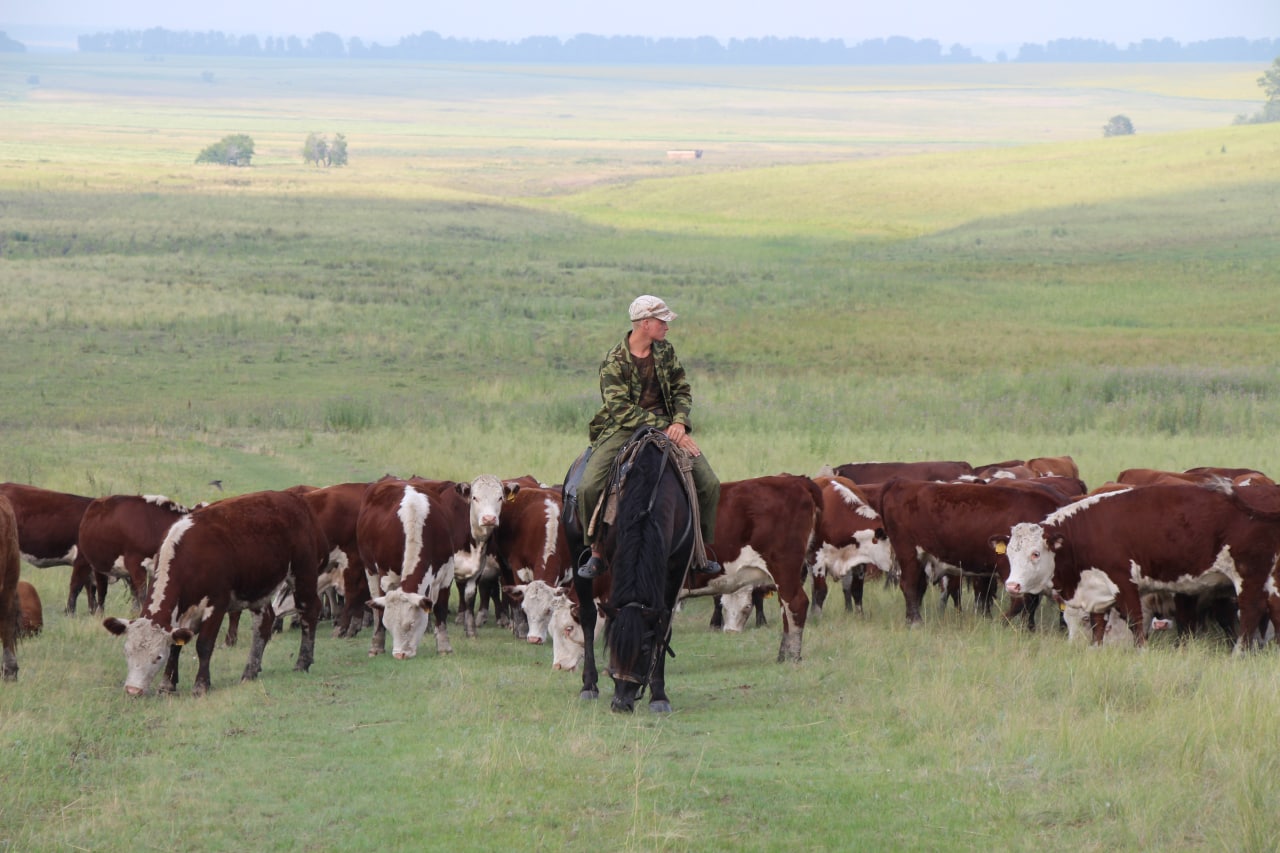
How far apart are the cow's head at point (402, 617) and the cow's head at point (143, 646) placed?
1.94m

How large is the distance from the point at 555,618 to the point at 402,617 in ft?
4.18

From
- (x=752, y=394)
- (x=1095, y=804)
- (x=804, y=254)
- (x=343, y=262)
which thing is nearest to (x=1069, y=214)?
(x=804, y=254)

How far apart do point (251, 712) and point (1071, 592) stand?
633cm

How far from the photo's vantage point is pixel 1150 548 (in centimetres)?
1179

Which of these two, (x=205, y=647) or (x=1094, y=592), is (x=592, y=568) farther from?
(x=1094, y=592)

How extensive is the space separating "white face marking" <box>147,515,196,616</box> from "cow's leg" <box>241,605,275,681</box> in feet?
2.98

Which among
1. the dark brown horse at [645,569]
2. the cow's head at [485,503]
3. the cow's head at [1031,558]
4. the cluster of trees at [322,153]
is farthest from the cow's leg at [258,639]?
the cluster of trees at [322,153]

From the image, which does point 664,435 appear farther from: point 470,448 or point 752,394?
point 752,394

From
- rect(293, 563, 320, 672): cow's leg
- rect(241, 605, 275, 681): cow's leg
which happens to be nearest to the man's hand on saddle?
rect(293, 563, 320, 672): cow's leg

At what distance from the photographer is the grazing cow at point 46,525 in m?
14.6

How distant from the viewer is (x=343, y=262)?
57.4m

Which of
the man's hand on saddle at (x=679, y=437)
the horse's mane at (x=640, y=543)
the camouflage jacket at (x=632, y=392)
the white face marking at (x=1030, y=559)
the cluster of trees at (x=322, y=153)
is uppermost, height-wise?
the camouflage jacket at (x=632, y=392)

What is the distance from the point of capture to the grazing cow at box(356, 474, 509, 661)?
12445 mm

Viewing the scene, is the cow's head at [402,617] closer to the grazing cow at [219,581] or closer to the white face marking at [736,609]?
the grazing cow at [219,581]
